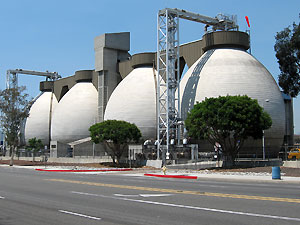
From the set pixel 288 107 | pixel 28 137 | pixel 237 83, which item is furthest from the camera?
pixel 28 137

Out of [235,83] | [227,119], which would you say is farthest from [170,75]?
[227,119]

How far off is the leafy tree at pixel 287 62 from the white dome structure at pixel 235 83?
772 centimetres

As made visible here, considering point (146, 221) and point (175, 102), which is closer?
point (146, 221)

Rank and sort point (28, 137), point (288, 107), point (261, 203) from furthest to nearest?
point (28, 137), point (288, 107), point (261, 203)

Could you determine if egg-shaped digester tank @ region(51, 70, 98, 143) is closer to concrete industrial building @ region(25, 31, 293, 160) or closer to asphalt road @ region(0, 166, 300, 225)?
concrete industrial building @ region(25, 31, 293, 160)

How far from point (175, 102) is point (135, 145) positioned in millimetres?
10371

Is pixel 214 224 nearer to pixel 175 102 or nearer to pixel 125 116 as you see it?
pixel 175 102

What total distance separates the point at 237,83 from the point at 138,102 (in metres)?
19.1

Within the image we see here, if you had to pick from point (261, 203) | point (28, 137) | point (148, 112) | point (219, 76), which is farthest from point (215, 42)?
point (28, 137)

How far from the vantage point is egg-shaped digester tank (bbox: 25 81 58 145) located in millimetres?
102750

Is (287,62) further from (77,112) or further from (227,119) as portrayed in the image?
(77,112)

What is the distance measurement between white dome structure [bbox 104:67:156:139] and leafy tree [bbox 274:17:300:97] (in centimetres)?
2536

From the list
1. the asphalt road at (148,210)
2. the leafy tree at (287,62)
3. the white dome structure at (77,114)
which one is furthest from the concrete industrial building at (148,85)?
the asphalt road at (148,210)

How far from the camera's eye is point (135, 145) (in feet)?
191
